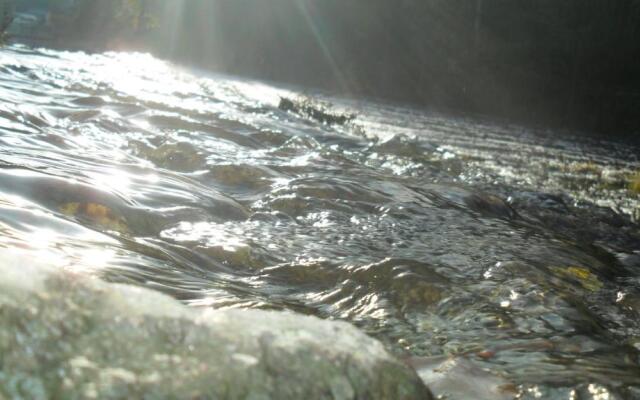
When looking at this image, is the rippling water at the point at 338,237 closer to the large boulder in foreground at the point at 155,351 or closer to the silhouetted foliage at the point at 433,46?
the large boulder in foreground at the point at 155,351

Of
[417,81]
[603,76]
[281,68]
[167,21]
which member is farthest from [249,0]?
[603,76]

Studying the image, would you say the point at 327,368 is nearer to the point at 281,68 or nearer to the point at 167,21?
the point at 281,68

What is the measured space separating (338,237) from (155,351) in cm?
333

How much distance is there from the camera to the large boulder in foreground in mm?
1150

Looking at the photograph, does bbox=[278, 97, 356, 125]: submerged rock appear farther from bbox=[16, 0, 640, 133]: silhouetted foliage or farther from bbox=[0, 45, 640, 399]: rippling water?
bbox=[16, 0, 640, 133]: silhouetted foliage

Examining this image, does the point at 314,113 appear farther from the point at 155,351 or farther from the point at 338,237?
the point at 155,351

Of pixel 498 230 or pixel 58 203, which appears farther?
pixel 498 230

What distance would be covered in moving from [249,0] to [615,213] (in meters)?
54.1

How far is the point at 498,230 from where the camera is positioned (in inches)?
220

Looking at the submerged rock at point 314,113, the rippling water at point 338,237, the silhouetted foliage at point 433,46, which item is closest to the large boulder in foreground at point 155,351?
the rippling water at point 338,237

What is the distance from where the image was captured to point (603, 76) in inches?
1980

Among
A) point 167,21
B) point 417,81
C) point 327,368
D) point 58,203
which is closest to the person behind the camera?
point 327,368

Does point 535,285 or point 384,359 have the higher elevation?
point 384,359

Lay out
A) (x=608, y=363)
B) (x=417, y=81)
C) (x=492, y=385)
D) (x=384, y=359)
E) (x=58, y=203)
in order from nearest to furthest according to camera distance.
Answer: (x=384, y=359) < (x=492, y=385) < (x=608, y=363) < (x=58, y=203) < (x=417, y=81)
